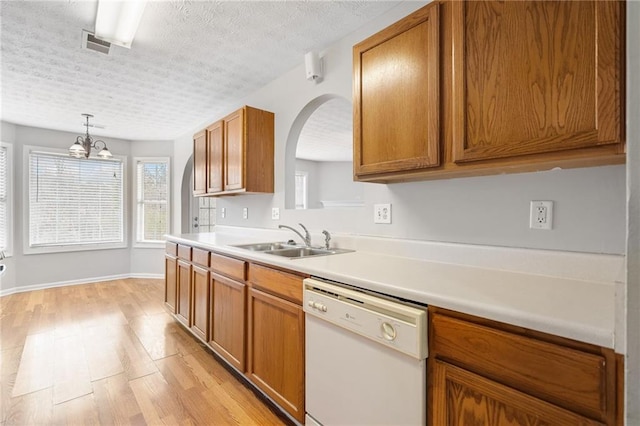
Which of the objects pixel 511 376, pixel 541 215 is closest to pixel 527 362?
pixel 511 376

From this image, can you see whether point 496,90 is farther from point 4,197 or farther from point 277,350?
point 4,197

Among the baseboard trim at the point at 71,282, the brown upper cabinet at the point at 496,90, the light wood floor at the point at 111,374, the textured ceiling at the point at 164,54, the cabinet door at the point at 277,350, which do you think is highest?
the textured ceiling at the point at 164,54

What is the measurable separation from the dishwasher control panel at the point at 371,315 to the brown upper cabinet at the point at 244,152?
154 centimetres

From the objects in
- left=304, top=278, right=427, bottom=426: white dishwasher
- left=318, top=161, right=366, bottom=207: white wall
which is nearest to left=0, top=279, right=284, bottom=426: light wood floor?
left=304, top=278, right=427, bottom=426: white dishwasher

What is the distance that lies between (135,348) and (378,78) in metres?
2.83

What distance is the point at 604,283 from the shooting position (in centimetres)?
115

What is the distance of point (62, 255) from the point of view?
478cm

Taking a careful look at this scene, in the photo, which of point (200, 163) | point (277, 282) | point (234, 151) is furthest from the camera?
point (200, 163)

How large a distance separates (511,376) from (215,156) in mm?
2996

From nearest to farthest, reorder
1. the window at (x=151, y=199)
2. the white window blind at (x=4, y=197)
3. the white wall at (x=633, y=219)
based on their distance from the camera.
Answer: the white wall at (x=633, y=219), the white window blind at (x=4, y=197), the window at (x=151, y=199)

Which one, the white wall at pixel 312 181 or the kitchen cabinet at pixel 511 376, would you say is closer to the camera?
the kitchen cabinet at pixel 511 376

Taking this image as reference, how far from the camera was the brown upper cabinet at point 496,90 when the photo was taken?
3.06 feet

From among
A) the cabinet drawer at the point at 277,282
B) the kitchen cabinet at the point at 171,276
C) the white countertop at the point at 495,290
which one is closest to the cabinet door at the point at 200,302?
the kitchen cabinet at the point at 171,276

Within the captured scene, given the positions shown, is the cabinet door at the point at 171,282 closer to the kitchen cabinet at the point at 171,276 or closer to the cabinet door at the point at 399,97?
the kitchen cabinet at the point at 171,276
